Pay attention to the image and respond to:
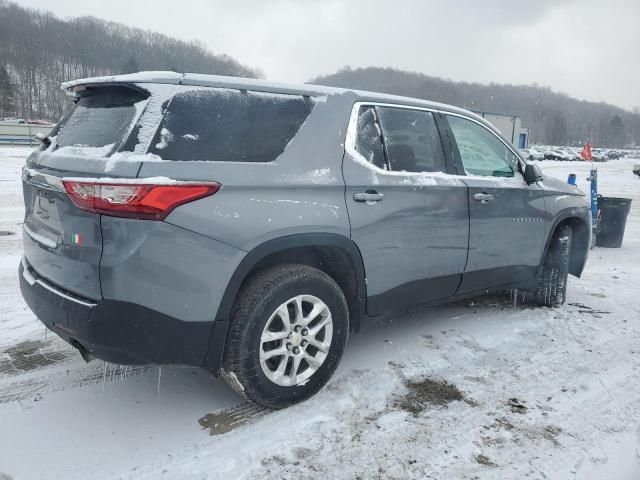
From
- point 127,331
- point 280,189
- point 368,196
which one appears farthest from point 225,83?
point 127,331

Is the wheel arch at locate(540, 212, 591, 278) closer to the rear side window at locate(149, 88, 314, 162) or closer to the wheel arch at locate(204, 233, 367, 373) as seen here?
the wheel arch at locate(204, 233, 367, 373)

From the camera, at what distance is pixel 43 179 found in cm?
263

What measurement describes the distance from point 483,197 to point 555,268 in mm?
1430

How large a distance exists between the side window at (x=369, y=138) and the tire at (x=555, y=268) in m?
2.30

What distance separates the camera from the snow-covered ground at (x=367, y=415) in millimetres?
2379

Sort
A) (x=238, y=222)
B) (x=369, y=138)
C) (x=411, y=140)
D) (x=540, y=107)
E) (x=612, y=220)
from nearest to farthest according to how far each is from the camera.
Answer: (x=238, y=222), (x=369, y=138), (x=411, y=140), (x=612, y=220), (x=540, y=107)

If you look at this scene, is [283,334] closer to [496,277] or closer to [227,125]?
[227,125]

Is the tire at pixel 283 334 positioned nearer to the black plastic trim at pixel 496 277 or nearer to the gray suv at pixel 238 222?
the gray suv at pixel 238 222

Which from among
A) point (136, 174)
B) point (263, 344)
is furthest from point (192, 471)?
point (136, 174)

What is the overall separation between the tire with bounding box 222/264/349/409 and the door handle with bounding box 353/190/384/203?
1.59ft

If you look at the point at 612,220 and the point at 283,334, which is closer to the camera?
the point at 283,334

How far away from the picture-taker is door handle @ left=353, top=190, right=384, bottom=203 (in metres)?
2.95

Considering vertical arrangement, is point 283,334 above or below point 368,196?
below

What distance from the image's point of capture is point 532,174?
4156 mm
